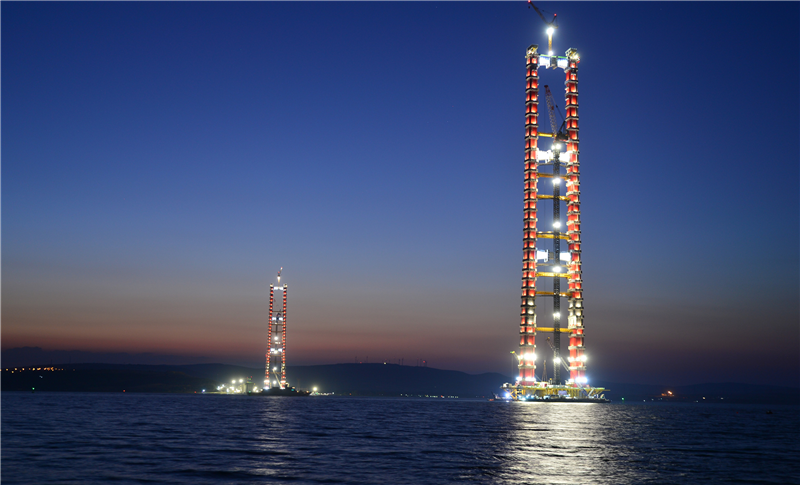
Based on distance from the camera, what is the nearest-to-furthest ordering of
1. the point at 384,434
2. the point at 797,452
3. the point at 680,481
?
the point at 680,481 → the point at 797,452 → the point at 384,434

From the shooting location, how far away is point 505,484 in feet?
131

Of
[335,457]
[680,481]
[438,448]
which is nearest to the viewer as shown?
[680,481]

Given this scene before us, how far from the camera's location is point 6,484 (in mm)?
36719

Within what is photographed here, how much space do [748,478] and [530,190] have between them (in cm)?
15428

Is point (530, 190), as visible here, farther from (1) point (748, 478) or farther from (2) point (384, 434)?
(1) point (748, 478)

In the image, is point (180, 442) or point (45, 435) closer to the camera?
point (180, 442)

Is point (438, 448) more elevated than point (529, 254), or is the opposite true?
point (529, 254)

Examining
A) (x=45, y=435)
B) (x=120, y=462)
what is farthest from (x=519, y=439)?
(x=45, y=435)

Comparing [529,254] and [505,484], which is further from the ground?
[529,254]

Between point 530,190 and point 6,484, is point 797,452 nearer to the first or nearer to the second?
point 6,484

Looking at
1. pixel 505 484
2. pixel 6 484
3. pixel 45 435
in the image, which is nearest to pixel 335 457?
pixel 505 484

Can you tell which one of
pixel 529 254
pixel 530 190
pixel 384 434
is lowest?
pixel 384 434

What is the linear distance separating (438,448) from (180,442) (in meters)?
23.4

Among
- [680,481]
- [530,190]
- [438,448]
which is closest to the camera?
[680,481]
